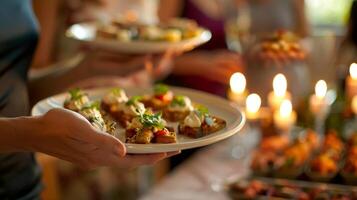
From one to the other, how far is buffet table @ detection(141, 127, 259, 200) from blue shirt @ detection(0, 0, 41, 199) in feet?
1.52

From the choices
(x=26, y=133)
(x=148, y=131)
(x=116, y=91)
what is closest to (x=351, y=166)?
(x=116, y=91)

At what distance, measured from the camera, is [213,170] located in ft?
6.86

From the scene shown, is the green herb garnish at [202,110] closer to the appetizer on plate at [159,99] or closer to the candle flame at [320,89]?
the appetizer on plate at [159,99]

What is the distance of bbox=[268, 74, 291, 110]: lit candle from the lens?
2063 millimetres

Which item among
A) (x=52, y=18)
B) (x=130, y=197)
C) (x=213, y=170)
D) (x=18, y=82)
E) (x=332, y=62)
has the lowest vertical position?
(x=130, y=197)

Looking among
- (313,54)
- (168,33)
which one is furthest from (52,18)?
(313,54)

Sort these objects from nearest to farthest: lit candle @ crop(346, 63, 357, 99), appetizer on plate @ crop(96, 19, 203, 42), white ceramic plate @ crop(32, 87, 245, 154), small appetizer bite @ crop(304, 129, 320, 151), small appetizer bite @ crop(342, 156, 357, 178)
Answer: white ceramic plate @ crop(32, 87, 245, 154)
small appetizer bite @ crop(342, 156, 357, 178)
appetizer on plate @ crop(96, 19, 203, 42)
small appetizer bite @ crop(304, 129, 320, 151)
lit candle @ crop(346, 63, 357, 99)

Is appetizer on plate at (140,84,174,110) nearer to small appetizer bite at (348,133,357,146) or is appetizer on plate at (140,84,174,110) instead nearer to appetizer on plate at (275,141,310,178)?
appetizer on plate at (275,141,310,178)

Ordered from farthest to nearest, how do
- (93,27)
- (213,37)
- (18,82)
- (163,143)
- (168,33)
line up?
(213,37) → (93,27) → (168,33) → (18,82) → (163,143)

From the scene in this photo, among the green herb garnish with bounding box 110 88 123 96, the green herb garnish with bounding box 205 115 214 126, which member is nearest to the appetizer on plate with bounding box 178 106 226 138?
the green herb garnish with bounding box 205 115 214 126

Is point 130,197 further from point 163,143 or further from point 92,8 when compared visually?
point 163,143

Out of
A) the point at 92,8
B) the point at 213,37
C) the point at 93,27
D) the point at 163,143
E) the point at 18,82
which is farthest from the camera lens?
the point at 213,37

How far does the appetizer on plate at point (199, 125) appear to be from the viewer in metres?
1.26

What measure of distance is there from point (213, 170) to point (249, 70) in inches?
15.9
